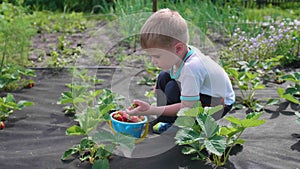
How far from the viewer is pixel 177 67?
2254mm

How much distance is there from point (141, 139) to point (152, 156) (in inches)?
6.7

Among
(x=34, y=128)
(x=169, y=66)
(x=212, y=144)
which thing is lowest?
(x=34, y=128)

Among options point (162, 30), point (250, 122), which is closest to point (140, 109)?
point (162, 30)

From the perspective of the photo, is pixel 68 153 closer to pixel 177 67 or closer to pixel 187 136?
pixel 187 136

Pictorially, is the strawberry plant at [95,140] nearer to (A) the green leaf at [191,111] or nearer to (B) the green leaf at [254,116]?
(A) the green leaf at [191,111]

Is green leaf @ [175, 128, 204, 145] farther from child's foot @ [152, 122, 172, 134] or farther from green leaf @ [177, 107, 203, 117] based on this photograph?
child's foot @ [152, 122, 172, 134]

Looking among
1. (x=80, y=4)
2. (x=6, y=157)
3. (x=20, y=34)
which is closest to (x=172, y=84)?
(x=6, y=157)

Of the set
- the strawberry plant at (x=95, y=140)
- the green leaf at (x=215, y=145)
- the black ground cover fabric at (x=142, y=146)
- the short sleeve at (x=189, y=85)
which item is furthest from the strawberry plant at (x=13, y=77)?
the green leaf at (x=215, y=145)

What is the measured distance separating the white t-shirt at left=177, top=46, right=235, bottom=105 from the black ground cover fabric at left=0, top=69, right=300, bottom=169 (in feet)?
0.99

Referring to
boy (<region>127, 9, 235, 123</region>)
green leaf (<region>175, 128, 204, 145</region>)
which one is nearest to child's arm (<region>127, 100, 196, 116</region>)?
boy (<region>127, 9, 235, 123</region>)

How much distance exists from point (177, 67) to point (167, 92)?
0.18 meters

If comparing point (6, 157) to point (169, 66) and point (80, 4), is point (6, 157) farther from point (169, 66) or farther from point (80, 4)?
point (80, 4)

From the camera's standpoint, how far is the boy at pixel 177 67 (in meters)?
2.06

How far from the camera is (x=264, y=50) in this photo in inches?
149
